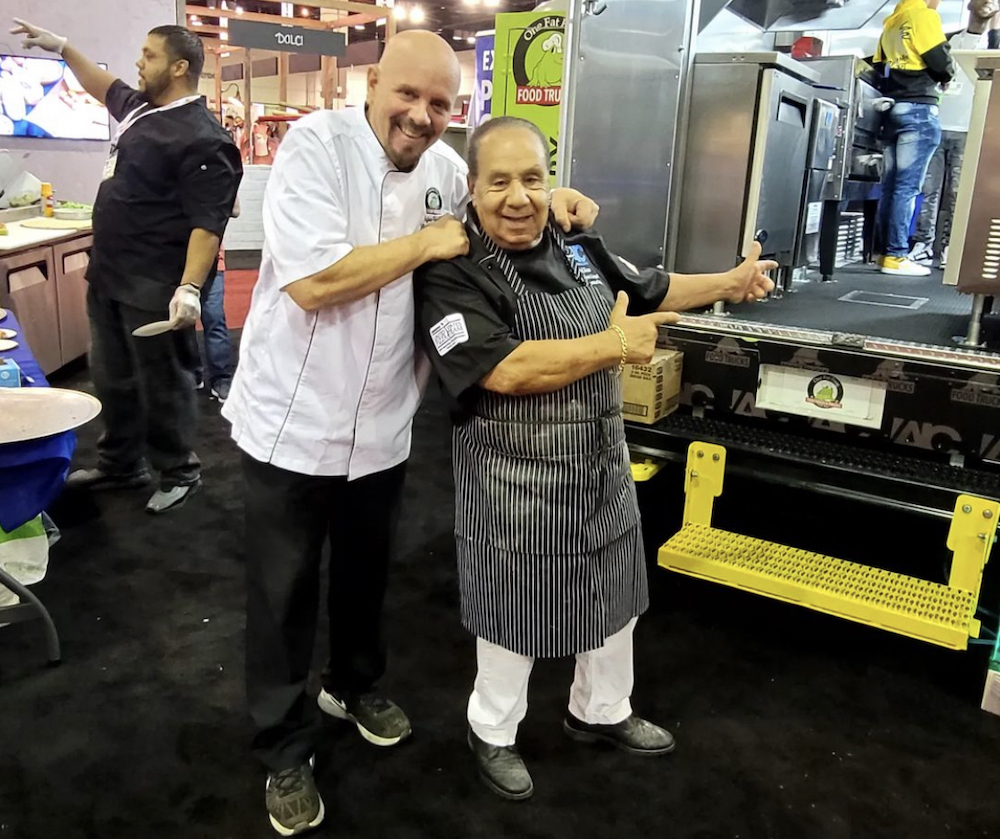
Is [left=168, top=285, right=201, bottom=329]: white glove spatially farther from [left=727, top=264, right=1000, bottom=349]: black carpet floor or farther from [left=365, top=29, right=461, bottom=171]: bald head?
[left=727, top=264, right=1000, bottom=349]: black carpet floor

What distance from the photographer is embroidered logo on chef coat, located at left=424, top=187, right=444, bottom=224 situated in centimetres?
189

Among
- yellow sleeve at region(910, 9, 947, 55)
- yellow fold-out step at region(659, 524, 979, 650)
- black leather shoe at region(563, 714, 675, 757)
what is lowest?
black leather shoe at region(563, 714, 675, 757)

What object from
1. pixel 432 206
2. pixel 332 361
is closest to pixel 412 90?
pixel 432 206

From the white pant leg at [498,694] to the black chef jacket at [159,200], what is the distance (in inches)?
84.8

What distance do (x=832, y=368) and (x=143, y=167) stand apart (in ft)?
8.42

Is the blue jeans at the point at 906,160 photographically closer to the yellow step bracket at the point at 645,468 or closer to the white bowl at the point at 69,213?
the yellow step bracket at the point at 645,468

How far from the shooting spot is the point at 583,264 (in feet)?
6.66

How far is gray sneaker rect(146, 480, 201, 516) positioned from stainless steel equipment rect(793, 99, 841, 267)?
283 centimetres

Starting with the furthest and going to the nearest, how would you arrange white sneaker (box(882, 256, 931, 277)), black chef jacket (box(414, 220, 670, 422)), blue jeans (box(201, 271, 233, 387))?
blue jeans (box(201, 271, 233, 387))
white sneaker (box(882, 256, 931, 277))
black chef jacket (box(414, 220, 670, 422))

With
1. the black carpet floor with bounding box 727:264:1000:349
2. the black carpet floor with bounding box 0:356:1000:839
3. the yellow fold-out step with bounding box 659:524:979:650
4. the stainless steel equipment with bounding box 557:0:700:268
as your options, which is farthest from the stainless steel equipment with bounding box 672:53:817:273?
the black carpet floor with bounding box 0:356:1000:839

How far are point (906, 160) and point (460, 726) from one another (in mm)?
4132

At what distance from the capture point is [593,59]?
3.01 m

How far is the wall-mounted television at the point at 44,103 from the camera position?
6938 mm

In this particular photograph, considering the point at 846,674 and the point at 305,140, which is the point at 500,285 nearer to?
the point at 305,140
